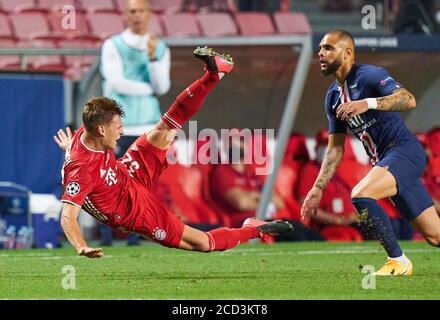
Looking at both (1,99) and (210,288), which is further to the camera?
(1,99)

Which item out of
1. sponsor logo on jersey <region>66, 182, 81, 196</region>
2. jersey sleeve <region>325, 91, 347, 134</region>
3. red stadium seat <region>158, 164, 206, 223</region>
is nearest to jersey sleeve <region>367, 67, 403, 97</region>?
jersey sleeve <region>325, 91, 347, 134</region>

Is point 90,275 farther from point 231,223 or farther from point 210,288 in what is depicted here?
point 231,223

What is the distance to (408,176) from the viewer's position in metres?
9.20

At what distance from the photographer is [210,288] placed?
335 inches

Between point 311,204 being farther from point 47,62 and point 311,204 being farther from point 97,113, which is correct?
point 47,62

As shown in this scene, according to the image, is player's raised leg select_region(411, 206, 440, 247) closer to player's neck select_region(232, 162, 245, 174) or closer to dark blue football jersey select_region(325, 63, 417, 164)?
dark blue football jersey select_region(325, 63, 417, 164)

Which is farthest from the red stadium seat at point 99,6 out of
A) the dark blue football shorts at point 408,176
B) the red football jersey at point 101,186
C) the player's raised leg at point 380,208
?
the player's raised leg at point 380,208

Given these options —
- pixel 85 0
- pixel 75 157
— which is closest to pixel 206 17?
pixel 85 0

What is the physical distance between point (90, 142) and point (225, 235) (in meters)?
1.38

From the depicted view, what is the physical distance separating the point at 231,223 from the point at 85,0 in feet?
11.4

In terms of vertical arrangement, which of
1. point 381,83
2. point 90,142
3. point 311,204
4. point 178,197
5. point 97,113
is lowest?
point 178,197

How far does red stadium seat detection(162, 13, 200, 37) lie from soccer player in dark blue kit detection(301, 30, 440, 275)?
19.2 ft

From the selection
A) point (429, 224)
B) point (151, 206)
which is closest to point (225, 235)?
point (151, 206)

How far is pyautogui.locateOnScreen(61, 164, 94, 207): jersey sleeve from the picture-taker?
27.7ft
